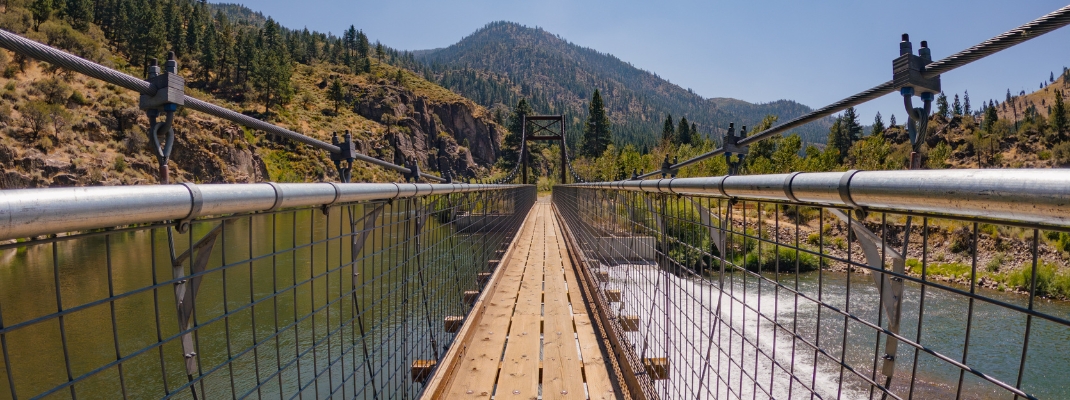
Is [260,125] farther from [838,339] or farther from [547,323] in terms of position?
[838,339]

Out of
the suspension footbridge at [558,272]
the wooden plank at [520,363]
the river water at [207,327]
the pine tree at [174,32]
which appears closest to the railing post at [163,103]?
the suspension footbridge at [558,272]

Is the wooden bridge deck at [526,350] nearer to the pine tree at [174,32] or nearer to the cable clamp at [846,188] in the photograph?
the cable clamp at [846,188]

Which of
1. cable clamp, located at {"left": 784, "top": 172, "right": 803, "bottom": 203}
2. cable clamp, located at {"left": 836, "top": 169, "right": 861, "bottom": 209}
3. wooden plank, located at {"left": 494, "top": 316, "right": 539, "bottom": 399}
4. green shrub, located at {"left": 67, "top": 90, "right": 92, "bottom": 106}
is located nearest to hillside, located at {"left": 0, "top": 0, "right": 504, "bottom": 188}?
green shrub, located at {"left": 67, "top": 90, "right": 92, "bottom": 106}

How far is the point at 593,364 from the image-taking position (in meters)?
2.57

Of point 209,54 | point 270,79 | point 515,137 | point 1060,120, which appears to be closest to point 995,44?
A: point 515,137

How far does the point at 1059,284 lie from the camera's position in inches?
390

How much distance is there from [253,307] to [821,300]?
43.9 inches

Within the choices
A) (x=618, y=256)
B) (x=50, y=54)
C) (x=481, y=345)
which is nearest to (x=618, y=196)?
(x=618, y=256)

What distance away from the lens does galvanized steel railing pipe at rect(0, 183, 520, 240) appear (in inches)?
20.5

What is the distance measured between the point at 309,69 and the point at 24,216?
216ft

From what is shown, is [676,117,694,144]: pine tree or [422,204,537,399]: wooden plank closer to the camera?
[422,204,537,399]: wooden plank

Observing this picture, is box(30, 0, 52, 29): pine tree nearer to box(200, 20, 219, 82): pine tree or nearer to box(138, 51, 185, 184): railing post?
box(200, 20, 219, 82): pine tree

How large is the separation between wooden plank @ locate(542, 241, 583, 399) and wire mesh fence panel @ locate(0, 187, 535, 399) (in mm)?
540

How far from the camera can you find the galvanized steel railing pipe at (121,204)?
1.71 ft
